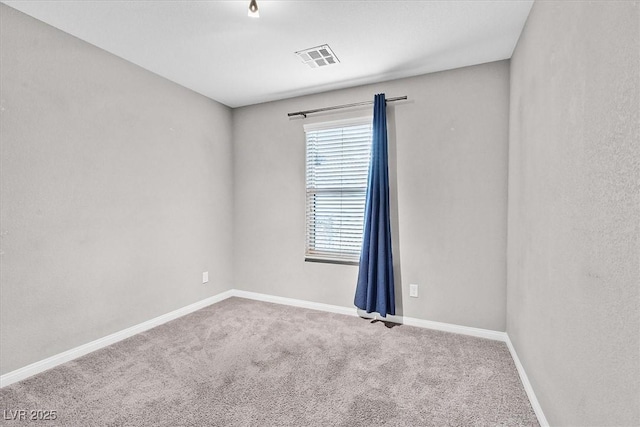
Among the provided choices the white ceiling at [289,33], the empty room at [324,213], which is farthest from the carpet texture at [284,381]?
the white ceiling at [289,33]

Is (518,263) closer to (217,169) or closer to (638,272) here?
(638,272)

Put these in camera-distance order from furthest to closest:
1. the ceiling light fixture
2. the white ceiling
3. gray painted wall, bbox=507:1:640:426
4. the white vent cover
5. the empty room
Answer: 1. the white vent cover
2. the white ceiling
3. the ceiling light fixture
4. the empty room
5. gray painted wall, bbox=507:1:640:426

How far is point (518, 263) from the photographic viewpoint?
2252 mm

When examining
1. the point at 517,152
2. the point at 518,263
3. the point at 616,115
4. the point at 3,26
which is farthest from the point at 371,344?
the point at 3,26

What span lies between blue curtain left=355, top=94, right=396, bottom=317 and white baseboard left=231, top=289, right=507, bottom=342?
214 mm

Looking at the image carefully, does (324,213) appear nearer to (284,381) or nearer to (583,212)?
(284,381)

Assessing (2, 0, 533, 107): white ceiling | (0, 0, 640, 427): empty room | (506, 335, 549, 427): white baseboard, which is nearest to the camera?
(0, 0, 640, 427): empty room

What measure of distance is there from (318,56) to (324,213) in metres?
1.65

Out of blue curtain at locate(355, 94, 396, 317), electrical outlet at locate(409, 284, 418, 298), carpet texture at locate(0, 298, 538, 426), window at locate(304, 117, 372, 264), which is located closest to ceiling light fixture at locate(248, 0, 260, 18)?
blue curtain at locate(355, 94, 396, 317)

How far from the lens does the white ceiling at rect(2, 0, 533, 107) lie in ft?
6.53

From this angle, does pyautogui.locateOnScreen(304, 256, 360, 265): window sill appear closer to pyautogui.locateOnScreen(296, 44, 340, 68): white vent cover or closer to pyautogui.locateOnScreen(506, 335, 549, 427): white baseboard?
pyautogui.locateOnScreen(506, 335, 549, 427): white baseboard

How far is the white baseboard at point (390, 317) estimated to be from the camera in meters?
2.75

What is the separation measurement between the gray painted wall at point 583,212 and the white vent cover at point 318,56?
4.72 feet

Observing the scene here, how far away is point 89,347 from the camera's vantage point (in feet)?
8.07
